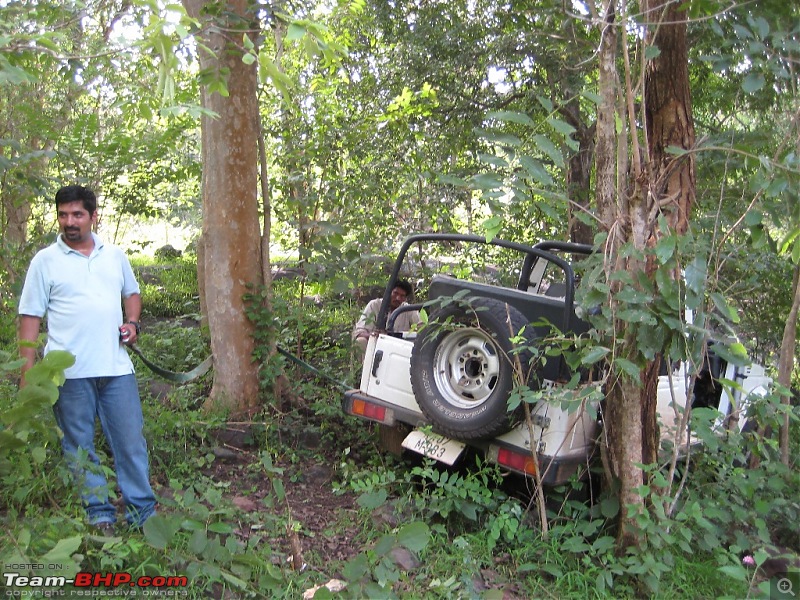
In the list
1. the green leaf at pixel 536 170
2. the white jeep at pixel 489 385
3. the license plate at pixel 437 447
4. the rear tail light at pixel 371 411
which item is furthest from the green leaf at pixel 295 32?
the rear tail light at pixel 371 411

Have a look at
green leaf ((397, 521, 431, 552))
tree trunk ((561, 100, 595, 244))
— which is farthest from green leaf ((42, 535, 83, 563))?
tree trunk ((561, 100, 595, 244))

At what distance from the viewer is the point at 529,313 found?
470 cm

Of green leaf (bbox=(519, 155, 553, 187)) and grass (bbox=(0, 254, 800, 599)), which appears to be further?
green leaf (bbox=(519, 155, 553, 187))

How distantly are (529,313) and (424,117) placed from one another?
180 inches

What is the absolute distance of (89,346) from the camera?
3.81 metres

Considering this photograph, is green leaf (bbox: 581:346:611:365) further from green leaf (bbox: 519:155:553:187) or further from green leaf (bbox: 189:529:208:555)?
green leaf (bbox: 189:529:208:555)

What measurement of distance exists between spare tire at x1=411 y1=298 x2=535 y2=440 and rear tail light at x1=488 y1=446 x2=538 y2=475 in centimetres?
16

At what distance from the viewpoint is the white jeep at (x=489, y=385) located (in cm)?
430

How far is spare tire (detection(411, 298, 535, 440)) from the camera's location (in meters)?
4.29

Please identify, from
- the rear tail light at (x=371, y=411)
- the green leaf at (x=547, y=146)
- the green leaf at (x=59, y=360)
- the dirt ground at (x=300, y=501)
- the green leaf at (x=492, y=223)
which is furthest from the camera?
the rear tail light at (x=371, y=411)

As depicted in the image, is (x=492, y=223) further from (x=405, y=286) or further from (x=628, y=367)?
(x=405, y=286)

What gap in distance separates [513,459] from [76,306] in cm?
256

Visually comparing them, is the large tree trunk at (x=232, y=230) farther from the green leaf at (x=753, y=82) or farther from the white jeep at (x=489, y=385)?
the green leaf at (x=753, y=82)

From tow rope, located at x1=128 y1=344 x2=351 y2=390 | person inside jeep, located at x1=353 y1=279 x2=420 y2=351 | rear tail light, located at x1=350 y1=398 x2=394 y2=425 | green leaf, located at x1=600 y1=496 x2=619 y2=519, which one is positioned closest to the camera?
green leaf, located at x1=600 y1=496 x2=619 y2=519
